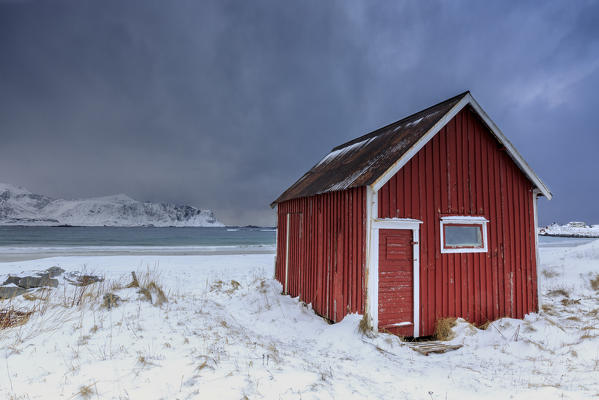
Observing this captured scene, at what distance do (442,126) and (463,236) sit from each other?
291cm

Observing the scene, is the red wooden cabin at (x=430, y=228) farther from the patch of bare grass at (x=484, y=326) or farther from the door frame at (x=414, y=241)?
the patch of bare grass at (x=484, y=326)

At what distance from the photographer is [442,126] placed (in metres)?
7.61

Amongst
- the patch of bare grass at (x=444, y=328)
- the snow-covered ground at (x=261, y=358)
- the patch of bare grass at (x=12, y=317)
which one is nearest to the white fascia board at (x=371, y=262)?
the snow-covered ground at (x=261, y=358)

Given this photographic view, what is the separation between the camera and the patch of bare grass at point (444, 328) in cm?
713

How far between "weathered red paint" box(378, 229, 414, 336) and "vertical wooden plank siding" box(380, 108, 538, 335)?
35 centimetres

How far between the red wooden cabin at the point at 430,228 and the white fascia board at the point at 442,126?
0.03 m

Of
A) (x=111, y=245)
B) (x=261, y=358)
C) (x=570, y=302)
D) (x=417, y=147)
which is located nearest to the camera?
(x=261, y=358)

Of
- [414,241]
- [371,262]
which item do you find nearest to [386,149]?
[414,241]

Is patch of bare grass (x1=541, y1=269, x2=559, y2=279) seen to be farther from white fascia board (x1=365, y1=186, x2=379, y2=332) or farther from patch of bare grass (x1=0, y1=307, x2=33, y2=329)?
patch of bare grass (x1=0, y1=307, x2=33, y2=329)

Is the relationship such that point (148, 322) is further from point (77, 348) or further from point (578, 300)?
point (578, 300)

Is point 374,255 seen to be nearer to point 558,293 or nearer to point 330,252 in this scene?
point 330,252

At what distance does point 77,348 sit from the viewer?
473 cm

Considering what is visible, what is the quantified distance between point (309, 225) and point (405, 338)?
406 centimetres

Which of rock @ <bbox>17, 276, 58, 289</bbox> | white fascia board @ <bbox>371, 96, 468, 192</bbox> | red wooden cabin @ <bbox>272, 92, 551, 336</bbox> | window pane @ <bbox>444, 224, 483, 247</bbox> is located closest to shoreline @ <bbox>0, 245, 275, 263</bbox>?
rock @ <bbox>17, 276, 58, 289</bbox>
